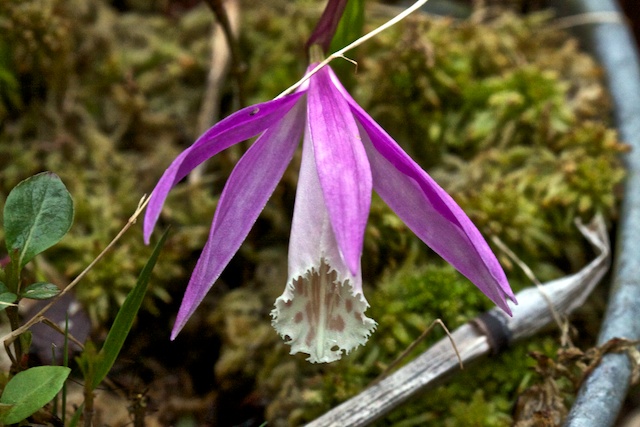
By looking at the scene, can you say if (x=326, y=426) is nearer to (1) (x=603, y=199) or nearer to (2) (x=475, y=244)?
(2) (x=475, y=244)

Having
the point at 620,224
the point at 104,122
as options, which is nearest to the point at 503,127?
the point at 620,224

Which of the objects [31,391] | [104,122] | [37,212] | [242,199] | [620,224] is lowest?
[620,224]

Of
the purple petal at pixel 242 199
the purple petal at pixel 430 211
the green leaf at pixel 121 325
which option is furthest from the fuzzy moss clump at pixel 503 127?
the green leaf at pixel 121 325

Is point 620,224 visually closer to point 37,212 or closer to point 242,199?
point 242,199

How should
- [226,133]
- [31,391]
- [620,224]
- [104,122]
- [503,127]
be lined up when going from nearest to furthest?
[31,391] < [226,133] < [620,224] < [503,127] < [104,122]

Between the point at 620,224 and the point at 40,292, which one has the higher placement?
the point at 40,292

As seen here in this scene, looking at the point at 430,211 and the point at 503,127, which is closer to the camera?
the point at 430,211
